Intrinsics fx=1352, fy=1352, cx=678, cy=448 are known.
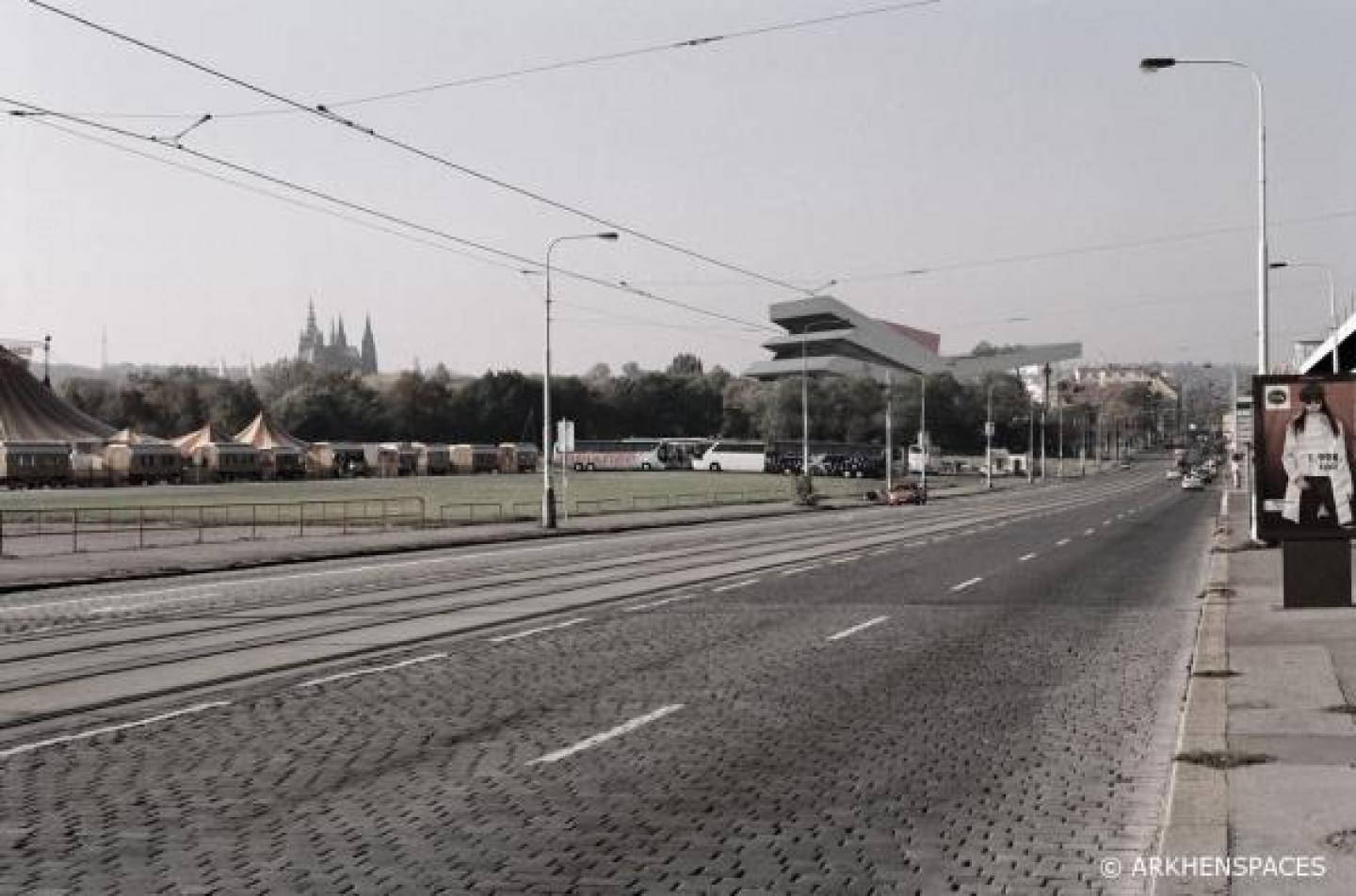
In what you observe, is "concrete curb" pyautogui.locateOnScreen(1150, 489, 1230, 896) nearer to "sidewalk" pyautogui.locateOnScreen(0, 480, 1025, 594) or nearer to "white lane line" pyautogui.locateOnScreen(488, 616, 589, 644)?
Result: "white lane line" pyautogui.locateOnScreen(488, 616, 589, 644)

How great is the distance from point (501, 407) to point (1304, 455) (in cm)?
16409

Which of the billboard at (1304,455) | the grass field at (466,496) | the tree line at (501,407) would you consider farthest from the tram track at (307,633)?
the tree line at (501,407)

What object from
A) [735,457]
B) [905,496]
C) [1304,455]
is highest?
[1304,455]

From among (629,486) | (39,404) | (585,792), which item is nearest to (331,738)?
(585,792)

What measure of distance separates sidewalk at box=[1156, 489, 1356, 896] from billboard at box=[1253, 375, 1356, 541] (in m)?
1.44

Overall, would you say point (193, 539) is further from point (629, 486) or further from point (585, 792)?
point (629, 486)

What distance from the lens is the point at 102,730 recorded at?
10281 millimetres

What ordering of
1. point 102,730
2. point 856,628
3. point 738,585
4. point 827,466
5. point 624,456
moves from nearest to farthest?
point 102,730, point 856,628, point 738,585, point 827,466, point 624,456

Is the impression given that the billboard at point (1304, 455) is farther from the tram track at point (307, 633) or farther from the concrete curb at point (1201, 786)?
the tram track at point (307, 633)

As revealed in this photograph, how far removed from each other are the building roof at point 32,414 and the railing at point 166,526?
146 feet

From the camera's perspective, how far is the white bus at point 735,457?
461ft

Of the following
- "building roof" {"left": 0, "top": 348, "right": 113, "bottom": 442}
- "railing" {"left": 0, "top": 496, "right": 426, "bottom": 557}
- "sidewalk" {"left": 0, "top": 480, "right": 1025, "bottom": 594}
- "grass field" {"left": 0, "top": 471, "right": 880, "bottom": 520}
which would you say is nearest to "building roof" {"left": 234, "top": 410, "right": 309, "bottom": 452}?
"grass field" {"left": 0, "top": 471, "right": 880, "bottom": 520}

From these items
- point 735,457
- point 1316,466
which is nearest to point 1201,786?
point 1316,466
